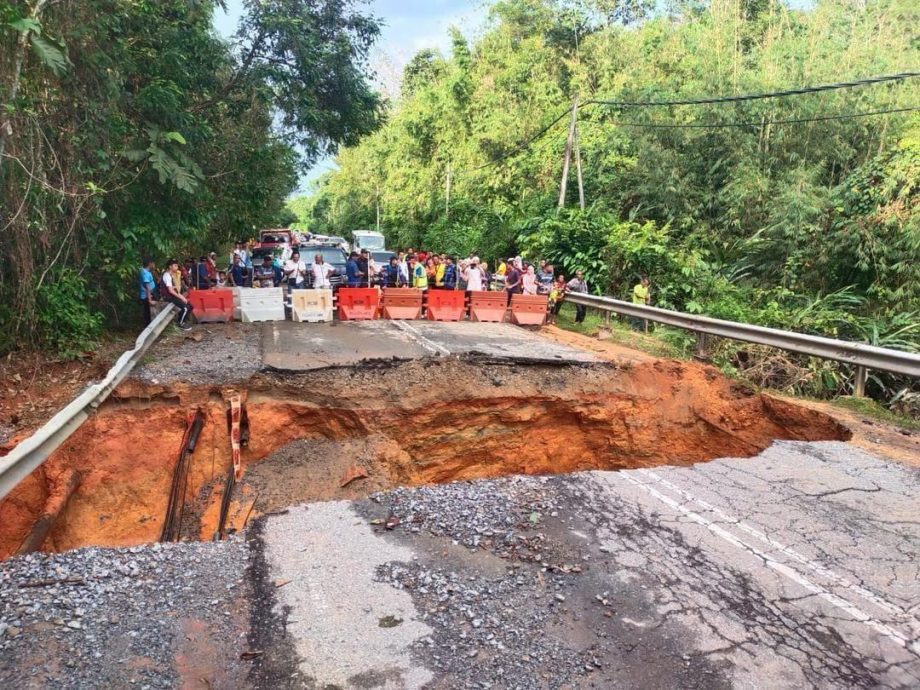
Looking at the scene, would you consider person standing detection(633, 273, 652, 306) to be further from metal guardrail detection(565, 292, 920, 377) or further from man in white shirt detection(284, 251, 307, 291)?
man in white shirt detection(284, 251, 307, 291)

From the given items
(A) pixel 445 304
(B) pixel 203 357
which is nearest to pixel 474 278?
(A) pixel 445 304

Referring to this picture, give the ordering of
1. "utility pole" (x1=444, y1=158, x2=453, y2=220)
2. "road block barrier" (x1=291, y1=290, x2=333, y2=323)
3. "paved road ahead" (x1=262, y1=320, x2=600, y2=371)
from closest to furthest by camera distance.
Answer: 1. "paved road ahead" (x1=262, y1=320, x2=600, y2=371)
2. "road block barrier" (x1=291, y1=290, x2=333, y2=323)
3. "utility pole" (x1=444, y1=158, x2=453, y2=220)

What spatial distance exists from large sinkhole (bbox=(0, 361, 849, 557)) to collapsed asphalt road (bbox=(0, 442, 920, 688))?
3523 millimetres

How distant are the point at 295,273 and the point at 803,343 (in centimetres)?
1177

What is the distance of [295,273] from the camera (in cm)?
1603

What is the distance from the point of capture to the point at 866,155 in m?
18.1

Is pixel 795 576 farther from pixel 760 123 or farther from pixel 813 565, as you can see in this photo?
pixel 760 123

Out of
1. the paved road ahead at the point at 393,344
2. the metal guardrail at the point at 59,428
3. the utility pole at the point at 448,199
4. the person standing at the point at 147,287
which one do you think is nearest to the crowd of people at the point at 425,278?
the person standing at the point at 147,287

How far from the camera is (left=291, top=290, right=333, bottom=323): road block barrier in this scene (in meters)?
13.9

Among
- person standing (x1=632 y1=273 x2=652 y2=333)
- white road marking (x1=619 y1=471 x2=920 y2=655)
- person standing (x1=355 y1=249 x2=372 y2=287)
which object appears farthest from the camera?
person standing (x1=355 y1=249 x2=372 y2=287)

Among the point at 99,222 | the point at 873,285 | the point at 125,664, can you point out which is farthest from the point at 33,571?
the point at 873,285

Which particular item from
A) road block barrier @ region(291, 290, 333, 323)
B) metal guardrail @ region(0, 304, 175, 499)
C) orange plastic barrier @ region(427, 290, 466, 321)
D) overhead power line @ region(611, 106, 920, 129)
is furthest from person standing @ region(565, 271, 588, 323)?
metal guardrail @ region(0, 304, 175, 499)

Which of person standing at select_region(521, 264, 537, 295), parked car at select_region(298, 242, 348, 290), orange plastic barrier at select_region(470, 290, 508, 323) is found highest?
parked car at select_region(298, 242, 348, 290)

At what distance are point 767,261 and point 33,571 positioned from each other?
58.5ft
